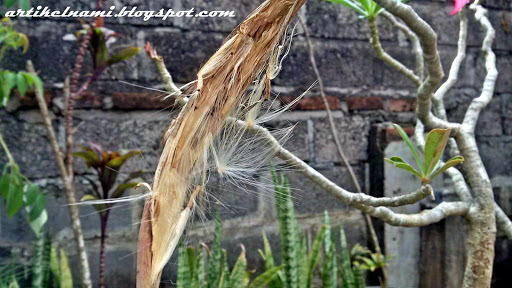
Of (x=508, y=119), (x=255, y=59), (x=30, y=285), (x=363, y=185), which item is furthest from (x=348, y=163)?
(x=255, y=59)

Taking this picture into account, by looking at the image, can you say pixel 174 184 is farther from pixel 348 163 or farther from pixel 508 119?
pixel 508 119

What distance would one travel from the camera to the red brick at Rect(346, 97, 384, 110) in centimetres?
180

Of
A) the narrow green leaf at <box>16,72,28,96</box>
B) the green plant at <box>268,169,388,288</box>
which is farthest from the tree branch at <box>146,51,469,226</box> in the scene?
the narrow green leaf at <box>16,72,28,96</box>

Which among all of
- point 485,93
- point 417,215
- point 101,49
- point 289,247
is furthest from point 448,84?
point 101,49

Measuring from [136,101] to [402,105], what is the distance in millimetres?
1064

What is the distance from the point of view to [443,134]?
574 millimetres

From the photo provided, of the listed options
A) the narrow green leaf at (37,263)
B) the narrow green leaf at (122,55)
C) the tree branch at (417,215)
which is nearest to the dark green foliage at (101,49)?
the narrow green leaf at (122,55)

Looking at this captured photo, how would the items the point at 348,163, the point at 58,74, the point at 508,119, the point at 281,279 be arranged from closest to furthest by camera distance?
the point at 281,279 < the point at 58,74 < the point at 348,163 < the point at 508,119

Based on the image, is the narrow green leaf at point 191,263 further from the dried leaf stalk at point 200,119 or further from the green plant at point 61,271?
the dried leaf stalk at point 200,119

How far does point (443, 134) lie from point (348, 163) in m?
1.22

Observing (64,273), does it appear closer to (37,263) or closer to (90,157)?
(37,263)

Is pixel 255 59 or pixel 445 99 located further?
pixel 445 99

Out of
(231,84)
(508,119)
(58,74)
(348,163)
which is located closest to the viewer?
(231,84)

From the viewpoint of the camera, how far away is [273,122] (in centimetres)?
169
